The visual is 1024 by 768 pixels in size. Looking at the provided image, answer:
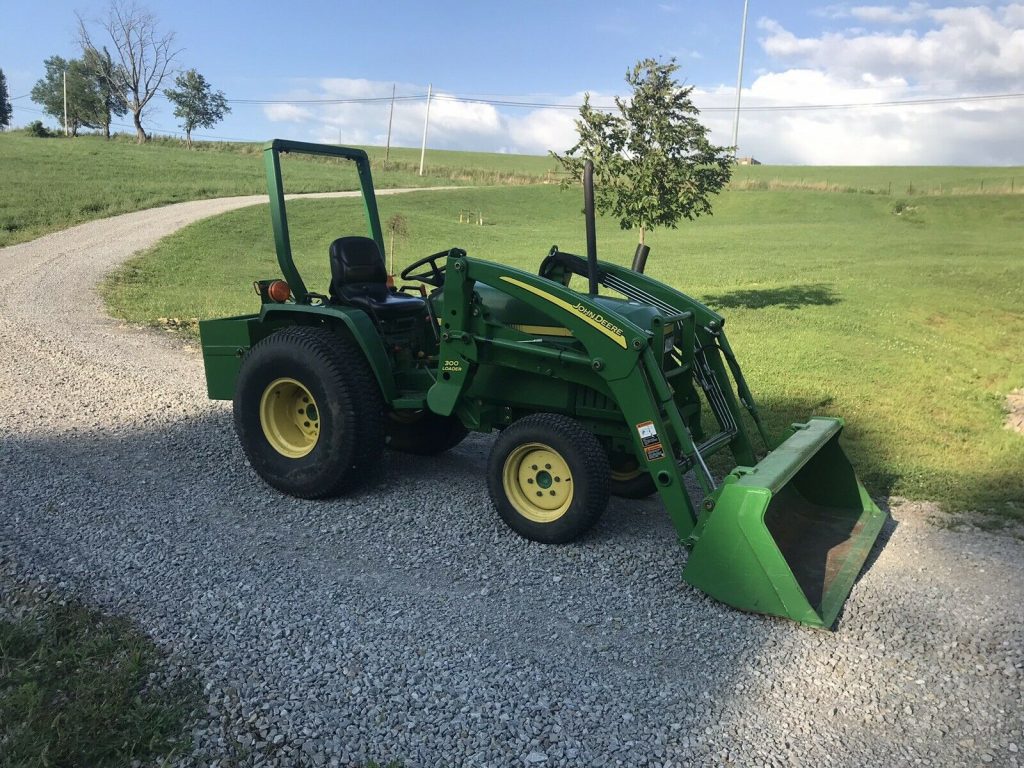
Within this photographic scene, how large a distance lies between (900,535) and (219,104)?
2849 inches

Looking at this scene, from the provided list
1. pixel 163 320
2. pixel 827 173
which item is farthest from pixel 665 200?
pixel 827 173

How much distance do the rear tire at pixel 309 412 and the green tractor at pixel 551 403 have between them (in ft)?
0.04

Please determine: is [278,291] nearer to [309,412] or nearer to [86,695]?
[309,412]

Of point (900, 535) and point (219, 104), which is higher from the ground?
point (219, 104)

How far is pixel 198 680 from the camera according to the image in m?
2.95

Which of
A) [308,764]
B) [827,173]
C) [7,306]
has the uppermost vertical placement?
[827,173]

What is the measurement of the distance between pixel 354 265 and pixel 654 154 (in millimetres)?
7326

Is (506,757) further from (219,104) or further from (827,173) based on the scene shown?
(219,104)

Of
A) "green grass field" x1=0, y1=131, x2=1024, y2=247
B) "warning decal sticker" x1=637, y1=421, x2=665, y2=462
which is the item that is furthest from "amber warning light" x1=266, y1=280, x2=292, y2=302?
"green grass field" x1=0, y1=131, x2=1024, y2=247

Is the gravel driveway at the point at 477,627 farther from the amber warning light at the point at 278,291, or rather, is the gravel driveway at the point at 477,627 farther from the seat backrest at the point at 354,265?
the seat backrest at the point at 354,265

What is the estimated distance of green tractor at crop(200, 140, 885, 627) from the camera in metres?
3.79

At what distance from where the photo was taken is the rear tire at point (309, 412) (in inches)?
180

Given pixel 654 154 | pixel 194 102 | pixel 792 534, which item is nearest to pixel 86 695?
pixel 792 534

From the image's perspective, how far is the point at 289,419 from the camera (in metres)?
5.05
